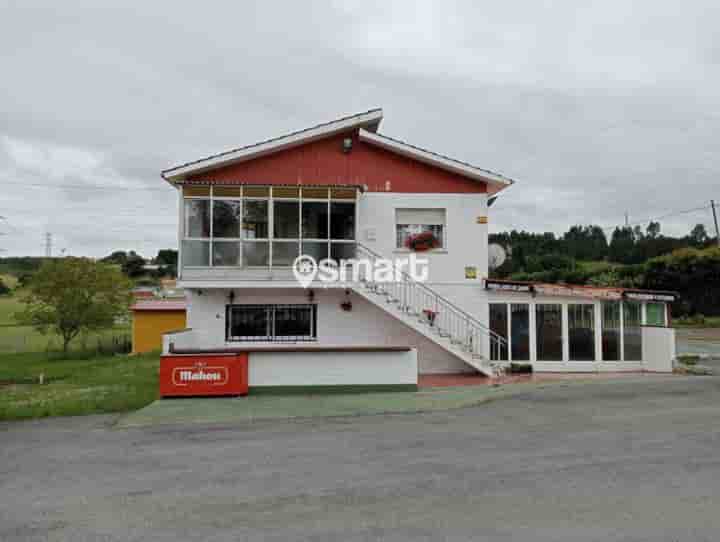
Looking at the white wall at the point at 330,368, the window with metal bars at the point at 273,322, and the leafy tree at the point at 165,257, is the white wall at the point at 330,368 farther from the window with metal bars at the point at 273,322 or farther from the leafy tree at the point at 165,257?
the leafy tree at the point at 165,257

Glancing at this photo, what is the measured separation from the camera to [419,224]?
15.9 m

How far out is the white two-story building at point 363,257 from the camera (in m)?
14.5

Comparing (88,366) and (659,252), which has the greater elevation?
(659,252)

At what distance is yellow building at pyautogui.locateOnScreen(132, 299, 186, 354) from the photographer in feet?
79.4

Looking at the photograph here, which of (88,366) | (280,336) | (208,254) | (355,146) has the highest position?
(355,146)

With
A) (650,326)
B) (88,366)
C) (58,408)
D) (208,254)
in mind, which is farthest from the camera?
(88,366)

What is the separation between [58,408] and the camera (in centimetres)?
1059

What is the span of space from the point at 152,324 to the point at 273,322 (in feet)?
36.4

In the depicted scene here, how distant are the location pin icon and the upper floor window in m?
2.78

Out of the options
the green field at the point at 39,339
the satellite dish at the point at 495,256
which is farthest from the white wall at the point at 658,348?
the green field at the point at 39,339

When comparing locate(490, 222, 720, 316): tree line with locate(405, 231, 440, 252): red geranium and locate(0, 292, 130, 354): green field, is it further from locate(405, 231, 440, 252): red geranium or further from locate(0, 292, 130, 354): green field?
locate(0, 292, 130, 354): green field

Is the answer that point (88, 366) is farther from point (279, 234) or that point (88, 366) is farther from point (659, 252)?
point (659, 252)

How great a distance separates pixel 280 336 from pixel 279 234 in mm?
2837

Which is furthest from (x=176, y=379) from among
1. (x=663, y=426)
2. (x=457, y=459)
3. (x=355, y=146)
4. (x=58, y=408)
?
(x=663, y=426)
